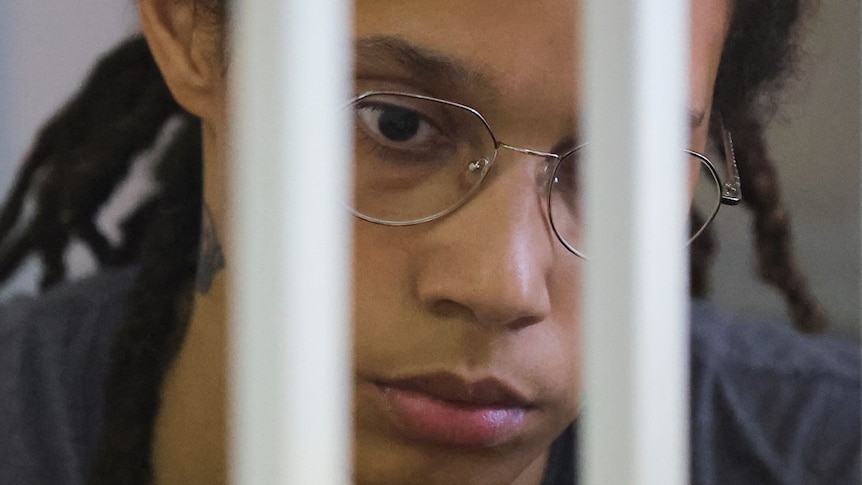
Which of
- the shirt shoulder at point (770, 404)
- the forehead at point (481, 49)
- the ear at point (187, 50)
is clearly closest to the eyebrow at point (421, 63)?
→ the forehead at point (481, 49)

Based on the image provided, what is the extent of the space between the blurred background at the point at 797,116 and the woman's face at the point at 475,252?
1.16ft

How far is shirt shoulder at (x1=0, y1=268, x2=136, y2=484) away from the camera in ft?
1.86

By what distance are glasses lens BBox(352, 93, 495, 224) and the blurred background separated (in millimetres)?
325

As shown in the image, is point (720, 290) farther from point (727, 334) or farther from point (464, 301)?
point (464, 301)

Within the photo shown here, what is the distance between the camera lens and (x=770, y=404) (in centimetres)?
78

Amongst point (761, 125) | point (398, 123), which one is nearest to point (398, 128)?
point (398, 123)

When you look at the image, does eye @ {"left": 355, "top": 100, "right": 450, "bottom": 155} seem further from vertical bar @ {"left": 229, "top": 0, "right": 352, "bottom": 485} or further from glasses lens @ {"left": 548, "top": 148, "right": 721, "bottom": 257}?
vertical bar @ {"left": 229, "top": 0, "right": 352, "bottom": 485}

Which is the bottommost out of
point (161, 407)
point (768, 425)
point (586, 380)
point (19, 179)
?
point (768, 425)

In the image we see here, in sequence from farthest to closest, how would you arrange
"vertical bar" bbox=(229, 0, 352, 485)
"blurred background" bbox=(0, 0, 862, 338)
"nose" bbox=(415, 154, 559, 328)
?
"blurred background" bbox=(0, 0, 862, 338) < "nose" bbox=(415, 154, 559, 328) < "vertical bar" bbox=(229, 0, 352, 485)

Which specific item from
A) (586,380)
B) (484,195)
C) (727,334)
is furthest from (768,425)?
(586,380)

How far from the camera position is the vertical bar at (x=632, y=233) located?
0.22m

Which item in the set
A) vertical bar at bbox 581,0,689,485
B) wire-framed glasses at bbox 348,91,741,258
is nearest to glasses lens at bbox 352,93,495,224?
wire-framed glasses at bbox 348,91,741,258

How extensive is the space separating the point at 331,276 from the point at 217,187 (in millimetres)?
345

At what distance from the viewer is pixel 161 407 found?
59cm
